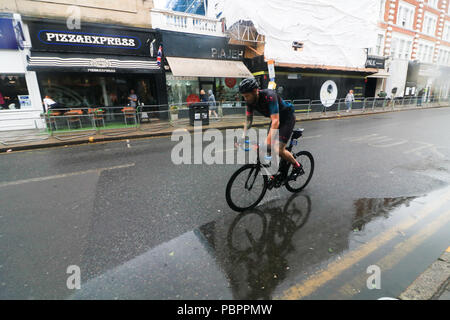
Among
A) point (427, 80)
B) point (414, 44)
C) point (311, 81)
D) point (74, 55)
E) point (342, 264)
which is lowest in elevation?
point (342, 264)

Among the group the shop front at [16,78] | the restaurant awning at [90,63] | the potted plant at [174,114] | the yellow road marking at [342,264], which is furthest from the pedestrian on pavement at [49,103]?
the yellow road marking at [342,264]

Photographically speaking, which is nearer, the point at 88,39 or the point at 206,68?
the point at 88,39

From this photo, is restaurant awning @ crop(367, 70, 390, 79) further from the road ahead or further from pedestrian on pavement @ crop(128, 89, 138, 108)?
pedestrian on pavement @ crop(128, 89, 138, 108)

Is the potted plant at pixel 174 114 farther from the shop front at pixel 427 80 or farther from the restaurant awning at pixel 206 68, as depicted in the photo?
the shop front at pixel 427 80

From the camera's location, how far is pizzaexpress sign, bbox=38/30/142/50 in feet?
40.0

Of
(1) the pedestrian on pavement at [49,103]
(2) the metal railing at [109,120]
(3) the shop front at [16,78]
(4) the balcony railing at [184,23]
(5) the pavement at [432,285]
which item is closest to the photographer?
(5) the pavement at [432,285]

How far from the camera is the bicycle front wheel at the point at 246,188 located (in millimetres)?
3602

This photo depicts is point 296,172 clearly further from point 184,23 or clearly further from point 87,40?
point 184,23

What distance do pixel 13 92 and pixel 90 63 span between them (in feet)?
14.1

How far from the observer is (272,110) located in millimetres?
3508

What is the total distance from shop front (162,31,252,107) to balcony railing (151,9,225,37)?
1.35 feet

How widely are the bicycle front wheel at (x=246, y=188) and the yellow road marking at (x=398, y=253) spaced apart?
1.81m

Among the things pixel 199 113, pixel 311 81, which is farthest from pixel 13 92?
pixel 311 81
